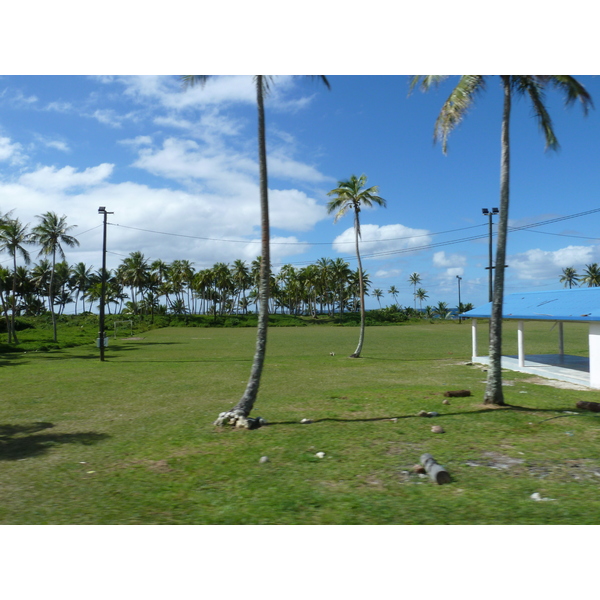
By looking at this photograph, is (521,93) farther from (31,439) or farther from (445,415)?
(31,439)

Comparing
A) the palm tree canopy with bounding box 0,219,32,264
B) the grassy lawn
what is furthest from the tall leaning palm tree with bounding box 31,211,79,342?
the grassy lawn

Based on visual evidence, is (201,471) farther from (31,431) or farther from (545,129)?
(545,129)

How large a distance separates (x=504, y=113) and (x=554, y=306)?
10.4 meters

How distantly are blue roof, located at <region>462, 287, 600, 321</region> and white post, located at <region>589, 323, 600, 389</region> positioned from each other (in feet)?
1.82

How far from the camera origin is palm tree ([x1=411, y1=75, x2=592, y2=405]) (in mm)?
11542

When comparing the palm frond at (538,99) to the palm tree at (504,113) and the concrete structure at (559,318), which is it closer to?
the palm tree at (504,113)

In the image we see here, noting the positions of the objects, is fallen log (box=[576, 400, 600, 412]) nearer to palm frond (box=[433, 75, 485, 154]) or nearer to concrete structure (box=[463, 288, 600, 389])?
concrete structure (box=[463, 288, 600, 389])

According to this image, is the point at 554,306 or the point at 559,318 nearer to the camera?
the point at 559,318

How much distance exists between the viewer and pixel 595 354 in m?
15.4

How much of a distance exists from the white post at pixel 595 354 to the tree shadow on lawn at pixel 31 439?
607 inches

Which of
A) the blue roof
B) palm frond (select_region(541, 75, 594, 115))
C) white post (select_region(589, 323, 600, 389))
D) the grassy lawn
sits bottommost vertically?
the grassy lawn

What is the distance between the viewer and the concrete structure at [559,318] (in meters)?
15.5

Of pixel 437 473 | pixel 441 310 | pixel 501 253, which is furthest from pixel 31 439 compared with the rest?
pixel 441 310
